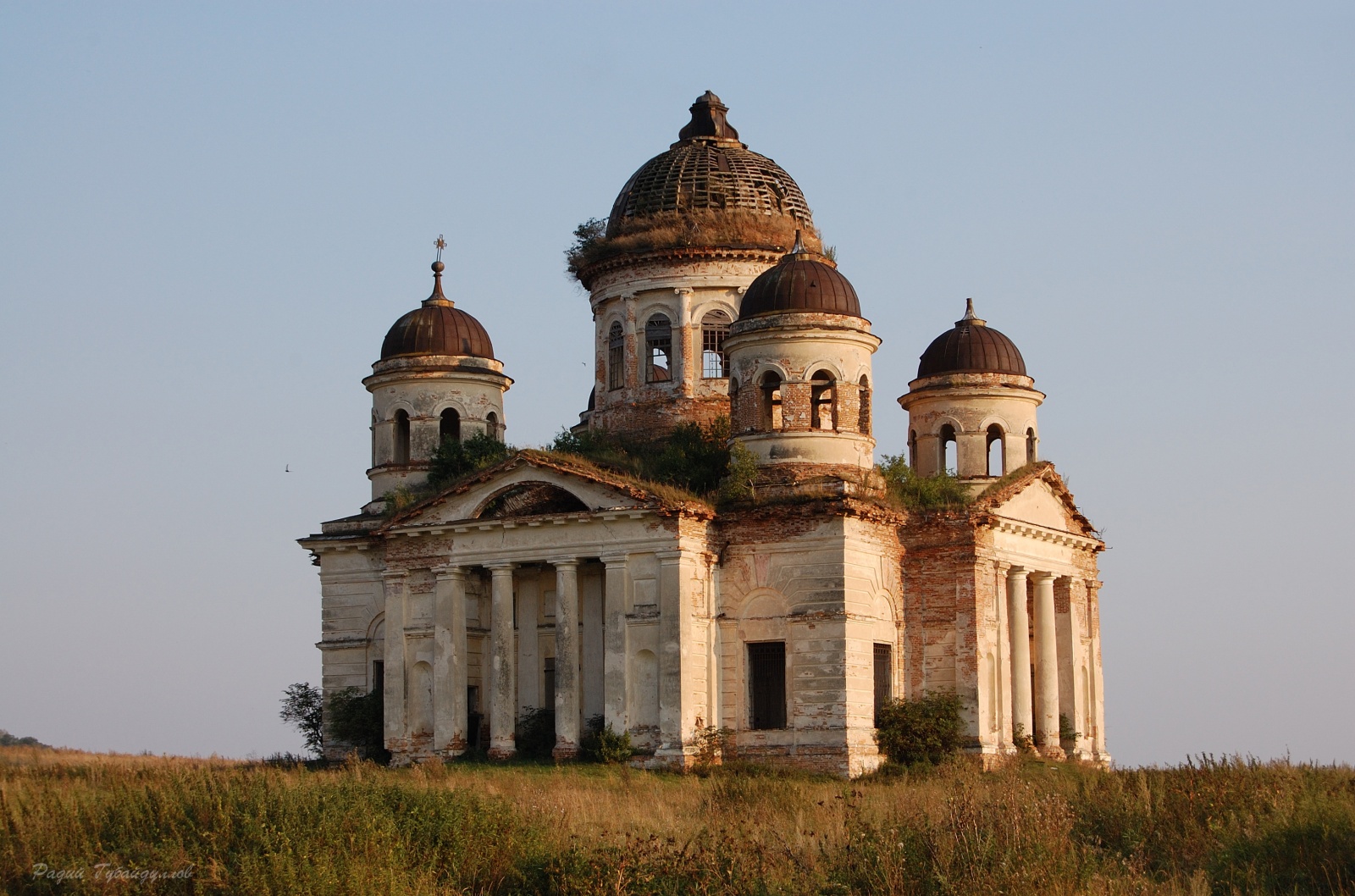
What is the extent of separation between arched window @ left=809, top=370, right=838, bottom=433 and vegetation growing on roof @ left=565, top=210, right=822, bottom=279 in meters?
4.33

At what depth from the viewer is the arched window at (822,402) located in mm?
30969

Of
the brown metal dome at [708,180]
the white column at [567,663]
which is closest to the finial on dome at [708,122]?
the brown metal dome at [708,180]

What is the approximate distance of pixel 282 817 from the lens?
1822 cm

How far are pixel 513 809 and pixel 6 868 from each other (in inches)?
209

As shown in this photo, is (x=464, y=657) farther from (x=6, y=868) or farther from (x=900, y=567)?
(x=6, y=868)

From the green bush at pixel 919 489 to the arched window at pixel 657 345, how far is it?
185 inches

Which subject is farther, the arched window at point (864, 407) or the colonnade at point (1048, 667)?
the colonnade at point (1048, 667)

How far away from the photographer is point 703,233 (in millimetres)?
34594

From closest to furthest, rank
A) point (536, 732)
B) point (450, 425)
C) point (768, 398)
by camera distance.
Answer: point (768, 398), point (536, 732), point (450, 425)

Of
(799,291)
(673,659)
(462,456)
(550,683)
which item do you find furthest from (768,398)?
(550,683)

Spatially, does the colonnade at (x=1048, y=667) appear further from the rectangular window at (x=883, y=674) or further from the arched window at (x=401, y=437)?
the arched window at (x=401, y=437)

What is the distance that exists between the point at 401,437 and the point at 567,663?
23.6 ft

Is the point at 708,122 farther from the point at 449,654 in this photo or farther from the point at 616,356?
the point at 449,654

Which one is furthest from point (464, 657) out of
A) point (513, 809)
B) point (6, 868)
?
point (6, 868)
